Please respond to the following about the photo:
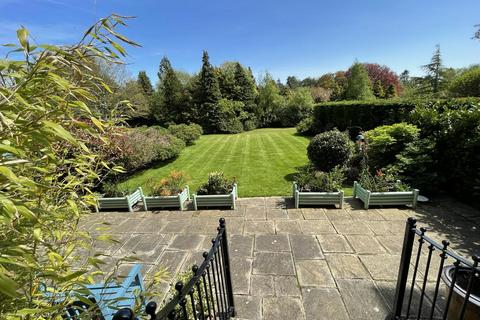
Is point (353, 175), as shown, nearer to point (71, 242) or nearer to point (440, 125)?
point (440, 125)

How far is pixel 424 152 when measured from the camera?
5.91 meters

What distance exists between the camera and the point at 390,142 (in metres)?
6.50

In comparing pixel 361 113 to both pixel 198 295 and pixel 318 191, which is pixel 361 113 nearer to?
pixel 318 191

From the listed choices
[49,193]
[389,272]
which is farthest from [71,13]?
[389,272]

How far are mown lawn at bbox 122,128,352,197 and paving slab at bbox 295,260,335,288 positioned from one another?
2937mm

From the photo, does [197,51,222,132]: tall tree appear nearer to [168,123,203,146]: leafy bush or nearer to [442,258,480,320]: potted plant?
[168,123,203,146]: leafy bush

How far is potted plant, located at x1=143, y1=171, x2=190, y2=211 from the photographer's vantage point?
18.9ft

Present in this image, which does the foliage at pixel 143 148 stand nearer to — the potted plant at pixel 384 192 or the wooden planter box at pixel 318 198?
the wooden planter box at pixel 318 198

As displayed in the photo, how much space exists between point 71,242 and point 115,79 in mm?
18147

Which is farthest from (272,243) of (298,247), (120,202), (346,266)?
(120,202)

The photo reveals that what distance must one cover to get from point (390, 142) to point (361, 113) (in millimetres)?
7229

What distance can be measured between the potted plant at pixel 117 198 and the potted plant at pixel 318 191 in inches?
163

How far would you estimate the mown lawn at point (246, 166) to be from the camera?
7.23 m

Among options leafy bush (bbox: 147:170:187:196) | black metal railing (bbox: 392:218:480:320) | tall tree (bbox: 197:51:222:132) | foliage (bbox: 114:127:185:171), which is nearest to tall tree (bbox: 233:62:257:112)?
tall tree (bbox: 197:51:222:132)
